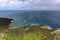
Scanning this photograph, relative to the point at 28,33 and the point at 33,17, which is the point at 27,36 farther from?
the point at 33,17

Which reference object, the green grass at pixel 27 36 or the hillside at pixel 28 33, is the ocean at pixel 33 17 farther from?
the green grass at pixel 27 36

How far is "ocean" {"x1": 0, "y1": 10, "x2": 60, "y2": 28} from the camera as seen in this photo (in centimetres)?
311

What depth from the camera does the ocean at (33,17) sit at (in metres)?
3.11

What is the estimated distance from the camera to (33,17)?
3.17m

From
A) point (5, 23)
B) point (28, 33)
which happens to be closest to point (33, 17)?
point (28, 33)

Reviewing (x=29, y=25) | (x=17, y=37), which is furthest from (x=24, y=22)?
(x=17, y=37)

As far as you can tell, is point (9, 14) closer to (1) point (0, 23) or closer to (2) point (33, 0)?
(1) point (0, 23)

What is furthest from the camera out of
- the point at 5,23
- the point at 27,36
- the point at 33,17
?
the point at 5,23

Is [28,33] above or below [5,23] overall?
below

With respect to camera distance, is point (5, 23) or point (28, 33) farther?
point (5, 23)

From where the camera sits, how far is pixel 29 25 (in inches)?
124

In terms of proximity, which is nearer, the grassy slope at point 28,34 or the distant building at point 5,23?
the grassy slope at point 28,34

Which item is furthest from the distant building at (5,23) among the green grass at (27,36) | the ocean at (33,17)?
the green grass at (27,36)

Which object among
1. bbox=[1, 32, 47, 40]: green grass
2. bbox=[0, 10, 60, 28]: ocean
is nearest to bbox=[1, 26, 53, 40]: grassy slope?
bbox=[1, 32, 47, 40]: green grass
